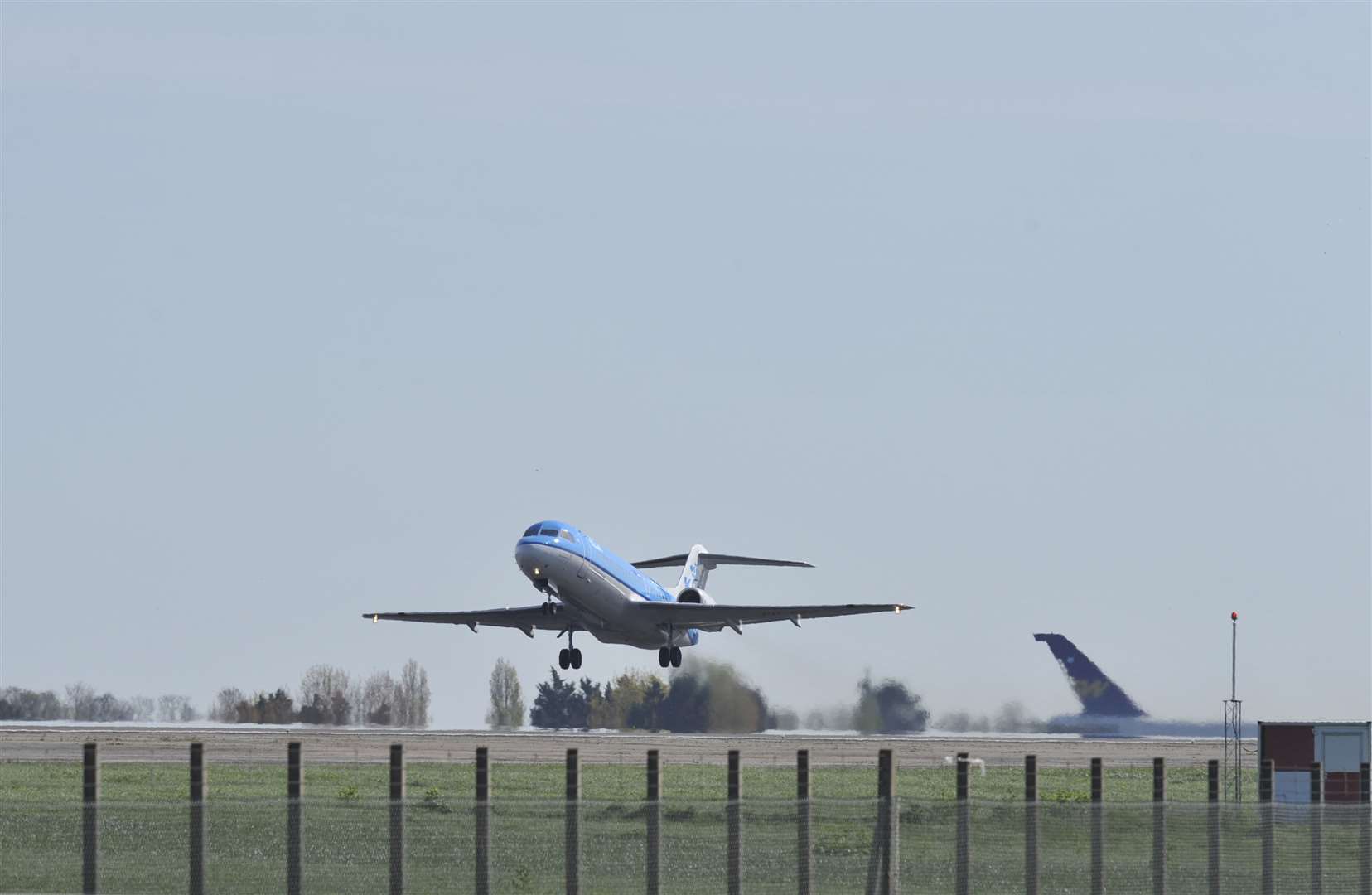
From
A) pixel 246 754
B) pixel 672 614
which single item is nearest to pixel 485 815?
pixel 246 754

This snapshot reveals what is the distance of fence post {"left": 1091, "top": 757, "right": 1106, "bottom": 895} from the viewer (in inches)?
727

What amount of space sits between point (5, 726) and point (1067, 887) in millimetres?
59555

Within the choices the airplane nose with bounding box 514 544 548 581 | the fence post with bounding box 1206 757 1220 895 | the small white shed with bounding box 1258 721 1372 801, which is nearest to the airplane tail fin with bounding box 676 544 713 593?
the airplane nose with bounding box 514 544 548 581

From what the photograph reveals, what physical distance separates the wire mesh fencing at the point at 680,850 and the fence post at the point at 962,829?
0.02 m

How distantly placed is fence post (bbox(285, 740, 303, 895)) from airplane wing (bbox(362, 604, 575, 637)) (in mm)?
43769

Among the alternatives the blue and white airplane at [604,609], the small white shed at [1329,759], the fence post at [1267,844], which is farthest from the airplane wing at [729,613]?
the fence post at [1267,844]

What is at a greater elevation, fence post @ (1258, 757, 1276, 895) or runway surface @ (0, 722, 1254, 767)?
fence post @ (1258, 757, 1276, 895)

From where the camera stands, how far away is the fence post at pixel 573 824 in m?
16.4

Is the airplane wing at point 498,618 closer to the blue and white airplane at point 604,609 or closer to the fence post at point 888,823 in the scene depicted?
the blue and white airplane at point 604,609

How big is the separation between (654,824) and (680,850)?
4494 millimetres

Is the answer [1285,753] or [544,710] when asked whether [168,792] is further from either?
[544,710]

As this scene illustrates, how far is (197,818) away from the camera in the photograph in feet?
53.0

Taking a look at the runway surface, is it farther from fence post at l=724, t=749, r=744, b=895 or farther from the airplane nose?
fence post at l=724, t=749, r=744, b=895

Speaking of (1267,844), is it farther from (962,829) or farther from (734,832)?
(734,832)
